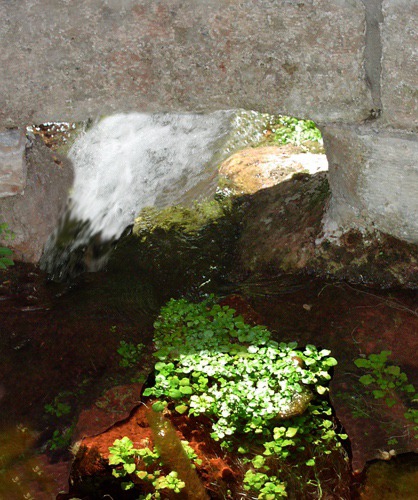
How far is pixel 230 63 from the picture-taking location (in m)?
2.87

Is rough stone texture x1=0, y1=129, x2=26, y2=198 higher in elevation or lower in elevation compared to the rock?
higher

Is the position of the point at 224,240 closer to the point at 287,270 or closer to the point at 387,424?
the point at 287,270

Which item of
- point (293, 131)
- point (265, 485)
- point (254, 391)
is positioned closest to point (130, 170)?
point (293, 131)

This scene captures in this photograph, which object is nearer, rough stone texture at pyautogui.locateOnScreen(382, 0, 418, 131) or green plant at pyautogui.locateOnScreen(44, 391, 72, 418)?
rough stone texture at pyautogui.locateOnScreen(382, 0, 418, 131)

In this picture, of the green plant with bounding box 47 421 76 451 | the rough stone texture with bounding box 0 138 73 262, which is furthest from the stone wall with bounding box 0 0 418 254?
the green plant with bounding box 47 421 76 451

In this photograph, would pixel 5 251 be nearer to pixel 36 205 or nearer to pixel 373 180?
pixel 36 205

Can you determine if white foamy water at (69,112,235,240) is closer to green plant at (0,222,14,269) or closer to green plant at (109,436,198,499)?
green plant at (0,222,14,269)

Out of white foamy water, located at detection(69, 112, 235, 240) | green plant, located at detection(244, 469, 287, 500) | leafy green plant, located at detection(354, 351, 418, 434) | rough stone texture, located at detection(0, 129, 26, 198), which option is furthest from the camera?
white foamy water, located at detection(69, 112, 235, 240)

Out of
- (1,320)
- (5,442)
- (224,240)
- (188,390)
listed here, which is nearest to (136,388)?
(188,390)

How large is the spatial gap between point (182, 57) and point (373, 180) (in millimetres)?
956

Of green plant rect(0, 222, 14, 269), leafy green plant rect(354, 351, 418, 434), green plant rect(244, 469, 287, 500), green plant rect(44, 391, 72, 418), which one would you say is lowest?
green plant rect(244, 469, 287, 500)

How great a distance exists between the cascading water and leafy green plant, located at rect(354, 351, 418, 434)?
148cm

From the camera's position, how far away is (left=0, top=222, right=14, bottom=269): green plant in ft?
11.9

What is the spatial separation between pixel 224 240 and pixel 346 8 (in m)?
1.43
